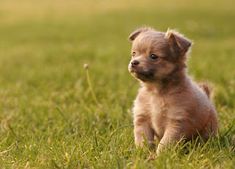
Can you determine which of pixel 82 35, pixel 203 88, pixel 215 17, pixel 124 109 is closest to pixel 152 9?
pixel 215 17

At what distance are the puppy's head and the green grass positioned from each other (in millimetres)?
584

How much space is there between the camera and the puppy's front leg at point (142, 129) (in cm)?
549

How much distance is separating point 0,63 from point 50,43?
171 inches

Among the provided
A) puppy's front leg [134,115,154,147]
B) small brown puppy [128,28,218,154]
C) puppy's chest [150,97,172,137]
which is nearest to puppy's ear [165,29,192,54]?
small brown puppy [128,28,218,154]

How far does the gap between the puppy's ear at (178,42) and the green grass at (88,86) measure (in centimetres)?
74

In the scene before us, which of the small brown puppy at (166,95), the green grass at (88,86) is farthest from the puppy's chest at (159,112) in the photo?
the green grass at (88,86)

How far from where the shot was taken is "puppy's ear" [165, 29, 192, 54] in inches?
214

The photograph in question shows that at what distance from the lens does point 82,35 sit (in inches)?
766

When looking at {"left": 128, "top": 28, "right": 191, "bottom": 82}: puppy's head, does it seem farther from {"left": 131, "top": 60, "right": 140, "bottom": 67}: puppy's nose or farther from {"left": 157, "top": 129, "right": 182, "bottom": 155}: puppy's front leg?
{"left": 157, "top": 129, "right": 182, "bottom": 155}: puppy's front leg

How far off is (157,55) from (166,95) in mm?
330

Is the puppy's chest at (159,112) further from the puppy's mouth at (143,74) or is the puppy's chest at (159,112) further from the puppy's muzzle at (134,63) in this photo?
the puppy's muzzle at (134,63)

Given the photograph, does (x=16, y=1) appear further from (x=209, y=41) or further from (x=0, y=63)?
(x=0, y=63)

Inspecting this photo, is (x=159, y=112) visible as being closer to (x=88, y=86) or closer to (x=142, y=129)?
(x=142, y=129)

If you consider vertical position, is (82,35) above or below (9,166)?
below
